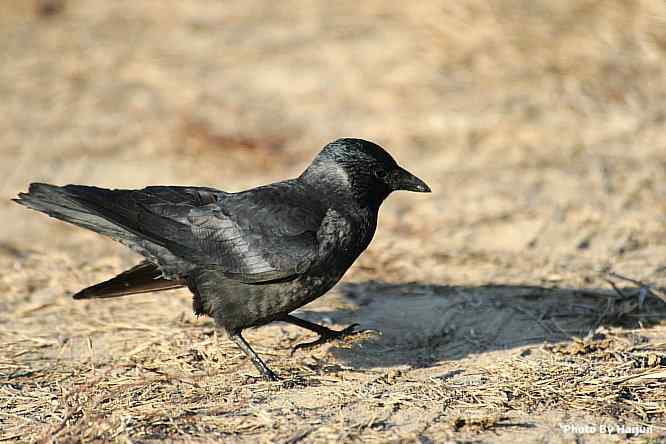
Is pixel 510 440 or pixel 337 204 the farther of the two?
pixel 337 204

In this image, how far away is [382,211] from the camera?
300 inches

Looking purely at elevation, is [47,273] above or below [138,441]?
above

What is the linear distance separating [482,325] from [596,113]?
3903mm

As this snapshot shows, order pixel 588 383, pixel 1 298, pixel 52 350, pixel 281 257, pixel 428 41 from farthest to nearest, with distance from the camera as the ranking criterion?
pixel 428 41, pixel 1 298, pixel 52 350, pixel 281 257, pixel 588 383

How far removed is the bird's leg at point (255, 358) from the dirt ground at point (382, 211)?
15 centimetres

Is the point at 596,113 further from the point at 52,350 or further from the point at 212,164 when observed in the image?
the point at 52,350

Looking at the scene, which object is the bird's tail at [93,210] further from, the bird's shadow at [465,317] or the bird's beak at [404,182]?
the bird's beak at [404,182]

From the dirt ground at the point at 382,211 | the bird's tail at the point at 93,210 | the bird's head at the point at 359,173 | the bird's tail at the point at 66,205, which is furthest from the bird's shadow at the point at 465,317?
the bird's tail at the point at 66,205

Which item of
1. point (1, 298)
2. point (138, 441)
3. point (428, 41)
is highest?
point (428, 41)

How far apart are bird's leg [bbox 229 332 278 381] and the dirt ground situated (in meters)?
0.15

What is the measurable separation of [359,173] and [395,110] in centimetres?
425

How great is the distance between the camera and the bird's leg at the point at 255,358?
15.5 ft

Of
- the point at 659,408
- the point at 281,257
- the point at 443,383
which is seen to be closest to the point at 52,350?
the point at 281,257

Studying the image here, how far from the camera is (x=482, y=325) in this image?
550 centimetres
